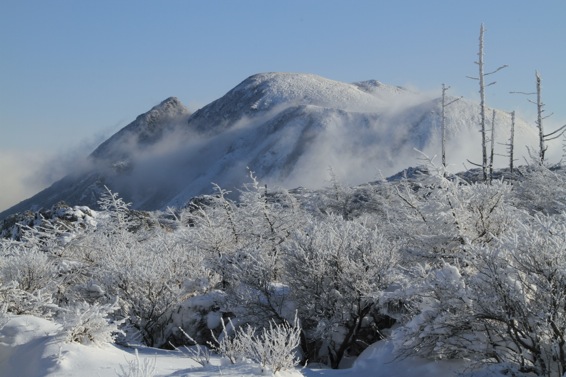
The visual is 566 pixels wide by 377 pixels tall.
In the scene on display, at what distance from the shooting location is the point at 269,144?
137500mm

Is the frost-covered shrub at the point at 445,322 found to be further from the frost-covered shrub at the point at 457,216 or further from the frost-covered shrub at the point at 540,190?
the frost-covered shrub at the point at 540,190

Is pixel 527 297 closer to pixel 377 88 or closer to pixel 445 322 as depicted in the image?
pixel 445 322

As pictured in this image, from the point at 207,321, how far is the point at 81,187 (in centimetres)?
16763

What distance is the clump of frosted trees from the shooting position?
849cm

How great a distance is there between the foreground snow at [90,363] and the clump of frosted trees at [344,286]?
276 mm

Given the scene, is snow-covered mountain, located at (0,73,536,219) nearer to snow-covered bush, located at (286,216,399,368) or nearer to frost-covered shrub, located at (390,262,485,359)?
snow-covered bush, located at (286,216,399,368)

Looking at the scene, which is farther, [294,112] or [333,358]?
[294,112]

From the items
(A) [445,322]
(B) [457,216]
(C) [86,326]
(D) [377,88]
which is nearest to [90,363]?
(C) [86,326]

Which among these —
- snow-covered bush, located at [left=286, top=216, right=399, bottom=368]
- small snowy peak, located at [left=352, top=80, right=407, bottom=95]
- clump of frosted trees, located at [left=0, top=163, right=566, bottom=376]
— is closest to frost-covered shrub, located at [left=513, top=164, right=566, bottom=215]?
clump of frosted trees, located at [left=0, top=163, right=566, bottom=376]

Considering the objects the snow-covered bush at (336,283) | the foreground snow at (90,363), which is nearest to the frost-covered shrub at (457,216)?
the snow-covered bush at (336,283)

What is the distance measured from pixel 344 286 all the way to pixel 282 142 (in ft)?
400

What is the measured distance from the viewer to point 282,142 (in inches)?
5330

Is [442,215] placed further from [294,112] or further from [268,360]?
[294,112]

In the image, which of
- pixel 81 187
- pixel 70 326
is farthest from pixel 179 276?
pixel 81 187
